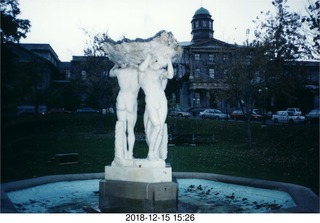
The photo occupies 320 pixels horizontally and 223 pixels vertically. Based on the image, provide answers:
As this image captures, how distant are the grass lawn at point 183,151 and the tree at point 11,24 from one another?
396 cm

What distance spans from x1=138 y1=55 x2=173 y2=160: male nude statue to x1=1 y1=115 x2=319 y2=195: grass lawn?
2396mm

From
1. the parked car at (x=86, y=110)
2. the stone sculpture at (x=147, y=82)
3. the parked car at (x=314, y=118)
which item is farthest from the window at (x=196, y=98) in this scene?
the stone sculpture at (x=147, y=82)

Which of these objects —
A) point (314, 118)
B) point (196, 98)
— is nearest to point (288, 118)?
point (314, 118)

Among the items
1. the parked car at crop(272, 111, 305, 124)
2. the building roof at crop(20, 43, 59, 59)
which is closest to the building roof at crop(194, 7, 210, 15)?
the building roof at crop(20, 43, 59, 59)

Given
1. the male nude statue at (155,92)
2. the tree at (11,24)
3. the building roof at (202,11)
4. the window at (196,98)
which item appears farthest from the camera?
the building roof at (202,11)

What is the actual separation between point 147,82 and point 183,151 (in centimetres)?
1397

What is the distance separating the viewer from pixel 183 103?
6525 centimetres

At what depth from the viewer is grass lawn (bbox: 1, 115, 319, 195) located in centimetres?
728

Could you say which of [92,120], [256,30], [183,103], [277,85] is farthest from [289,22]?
[183,103]

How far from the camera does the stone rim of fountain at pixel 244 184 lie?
5.51 meters

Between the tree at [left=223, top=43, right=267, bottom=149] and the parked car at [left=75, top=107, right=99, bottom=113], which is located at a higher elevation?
the tree at [left=223, top=43, right=267, bottom=149]

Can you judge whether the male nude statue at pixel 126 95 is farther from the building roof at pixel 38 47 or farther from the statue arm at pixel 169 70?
the building roof at pixel 38 47

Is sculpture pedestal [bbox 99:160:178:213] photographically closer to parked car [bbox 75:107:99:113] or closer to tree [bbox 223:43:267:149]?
tree [bbox 223:43:267:149]

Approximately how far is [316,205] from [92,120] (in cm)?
3287
